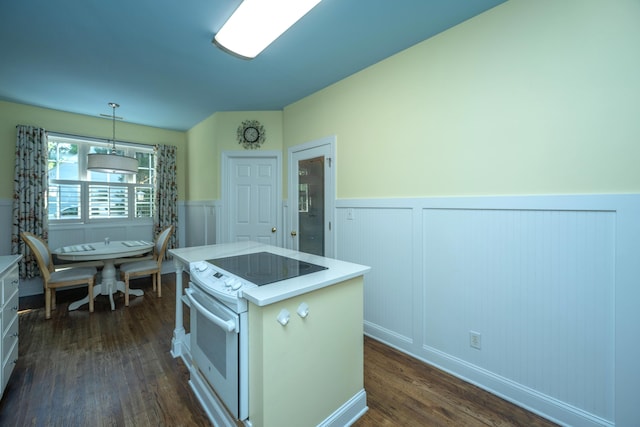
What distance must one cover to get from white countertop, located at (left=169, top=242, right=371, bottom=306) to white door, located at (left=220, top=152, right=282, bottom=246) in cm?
152

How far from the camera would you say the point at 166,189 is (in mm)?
4629

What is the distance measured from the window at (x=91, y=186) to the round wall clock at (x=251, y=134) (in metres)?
2.01

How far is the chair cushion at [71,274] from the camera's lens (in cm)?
303

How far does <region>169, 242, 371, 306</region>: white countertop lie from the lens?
1.18 meters

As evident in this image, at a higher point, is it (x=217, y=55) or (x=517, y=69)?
(x=217, y=55)

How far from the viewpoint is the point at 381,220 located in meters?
2.49

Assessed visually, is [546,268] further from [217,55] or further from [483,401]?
[217,55]

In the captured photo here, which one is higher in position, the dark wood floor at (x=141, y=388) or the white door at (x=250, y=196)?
the white door at (x=250, y=196)

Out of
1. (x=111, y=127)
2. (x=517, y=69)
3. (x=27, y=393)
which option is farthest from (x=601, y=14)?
(x=111, y=127)

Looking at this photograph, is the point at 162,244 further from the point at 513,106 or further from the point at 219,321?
the point at 513,106

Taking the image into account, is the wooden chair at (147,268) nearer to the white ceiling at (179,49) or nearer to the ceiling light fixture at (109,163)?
the ceiling light fixture at (109,163)

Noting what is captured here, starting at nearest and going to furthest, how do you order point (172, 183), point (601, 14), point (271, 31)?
point (601, 14) < point (271, 31) < point (172, 183)

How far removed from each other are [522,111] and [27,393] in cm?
372

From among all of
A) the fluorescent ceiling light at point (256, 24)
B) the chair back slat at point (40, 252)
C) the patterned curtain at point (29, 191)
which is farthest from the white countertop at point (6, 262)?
the patterned curtain at point (29, 191)
